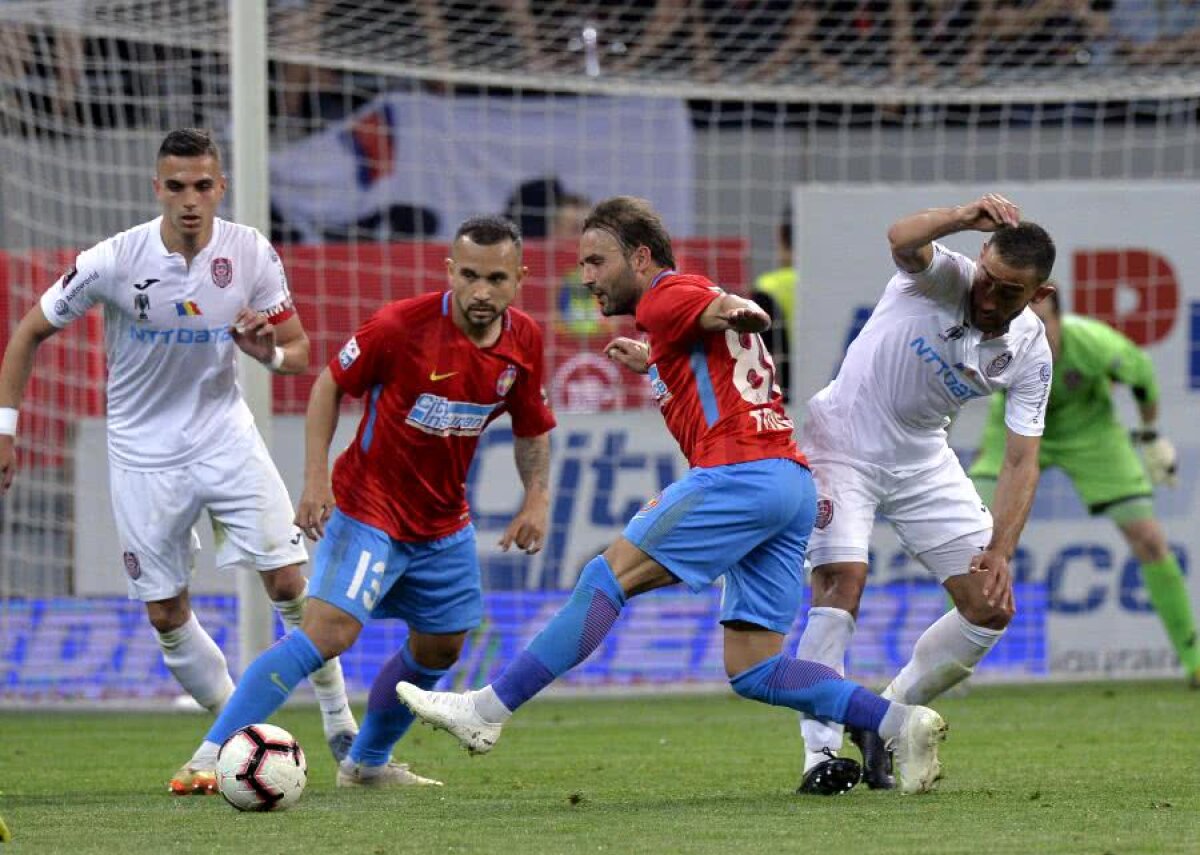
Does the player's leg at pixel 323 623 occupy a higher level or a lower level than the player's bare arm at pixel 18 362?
lower

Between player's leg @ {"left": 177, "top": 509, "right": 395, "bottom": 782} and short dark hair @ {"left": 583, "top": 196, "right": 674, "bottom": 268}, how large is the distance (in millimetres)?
1287

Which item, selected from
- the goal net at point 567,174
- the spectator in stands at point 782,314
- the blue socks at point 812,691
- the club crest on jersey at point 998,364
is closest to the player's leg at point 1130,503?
the goal net at point 567,174

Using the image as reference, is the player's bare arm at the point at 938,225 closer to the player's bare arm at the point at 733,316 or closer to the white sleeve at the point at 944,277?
the white sleeve at the point at 944,277

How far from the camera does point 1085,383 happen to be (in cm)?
1095

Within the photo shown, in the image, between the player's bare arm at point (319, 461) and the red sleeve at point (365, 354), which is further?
the red sleeve at point (365, 354)

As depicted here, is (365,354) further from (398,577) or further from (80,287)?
(80,287)

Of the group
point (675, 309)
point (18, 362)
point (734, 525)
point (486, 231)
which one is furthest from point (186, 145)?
point (734, 525)

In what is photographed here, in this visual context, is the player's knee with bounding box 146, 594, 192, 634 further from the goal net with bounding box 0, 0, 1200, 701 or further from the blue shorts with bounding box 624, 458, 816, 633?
the goal net with bounding box 0, 0, 1200, 701

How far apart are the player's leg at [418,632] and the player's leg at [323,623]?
197 mm

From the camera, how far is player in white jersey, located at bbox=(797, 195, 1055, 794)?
21.7 feet

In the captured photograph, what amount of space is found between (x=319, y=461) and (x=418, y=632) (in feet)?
2.80

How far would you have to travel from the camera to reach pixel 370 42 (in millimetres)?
13156

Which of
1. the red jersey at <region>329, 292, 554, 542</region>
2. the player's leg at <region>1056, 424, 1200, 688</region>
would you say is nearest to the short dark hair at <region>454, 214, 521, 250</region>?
the red jersey at <region>329, 292, 554, 542</region>

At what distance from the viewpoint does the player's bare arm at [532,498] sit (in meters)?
6.71
